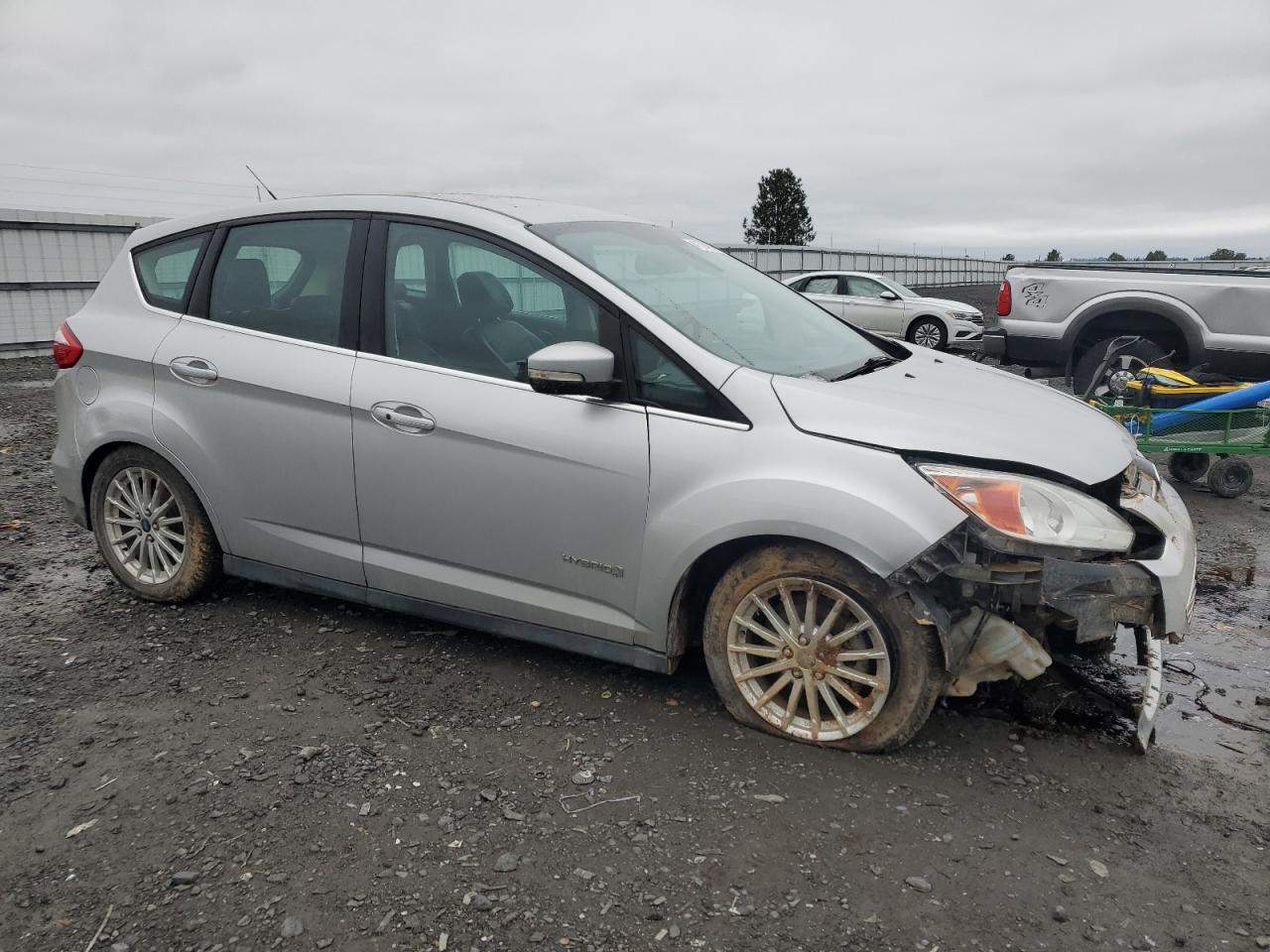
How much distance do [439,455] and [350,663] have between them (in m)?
0.99

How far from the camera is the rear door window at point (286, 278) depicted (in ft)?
12.7

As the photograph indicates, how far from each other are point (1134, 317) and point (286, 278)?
7664 mm

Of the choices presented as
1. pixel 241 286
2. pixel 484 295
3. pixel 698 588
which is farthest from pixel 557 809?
pixel 241 286

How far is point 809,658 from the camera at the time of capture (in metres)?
3.14

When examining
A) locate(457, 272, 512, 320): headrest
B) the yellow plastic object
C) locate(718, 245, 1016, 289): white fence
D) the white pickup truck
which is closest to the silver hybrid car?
locate(457, 272, 512, 320): headrest

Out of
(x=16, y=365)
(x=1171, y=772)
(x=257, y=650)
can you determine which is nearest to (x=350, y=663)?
(x=257, y=650)

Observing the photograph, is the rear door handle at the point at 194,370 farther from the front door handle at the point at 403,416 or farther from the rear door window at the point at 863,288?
the rear door window at the point at 863,288

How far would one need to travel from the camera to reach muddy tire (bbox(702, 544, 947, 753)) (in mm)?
2998

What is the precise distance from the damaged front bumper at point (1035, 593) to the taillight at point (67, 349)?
12.0ft

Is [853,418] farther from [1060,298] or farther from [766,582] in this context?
[1060,298]

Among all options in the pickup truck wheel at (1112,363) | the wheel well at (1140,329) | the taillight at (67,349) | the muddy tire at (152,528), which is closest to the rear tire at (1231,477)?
the pickup truck wheel at (1112,363)

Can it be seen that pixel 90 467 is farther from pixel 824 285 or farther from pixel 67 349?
pixel 824 285

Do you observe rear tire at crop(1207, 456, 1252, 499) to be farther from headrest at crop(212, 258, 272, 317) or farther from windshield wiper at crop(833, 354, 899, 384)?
headrest at crop(212, 258, 272, 317)

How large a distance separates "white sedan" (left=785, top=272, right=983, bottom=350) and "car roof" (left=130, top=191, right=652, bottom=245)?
48.7 feet
